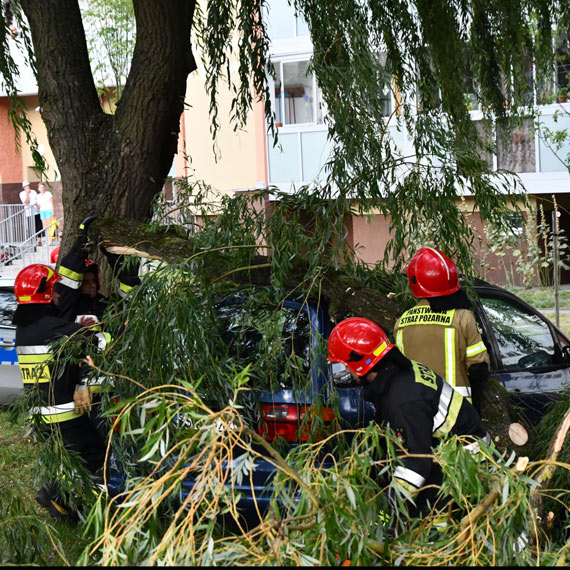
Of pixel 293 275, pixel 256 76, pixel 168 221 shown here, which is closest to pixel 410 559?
pixel 293 275

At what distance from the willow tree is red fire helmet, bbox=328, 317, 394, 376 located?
1.70m

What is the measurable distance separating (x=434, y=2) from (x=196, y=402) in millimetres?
5076

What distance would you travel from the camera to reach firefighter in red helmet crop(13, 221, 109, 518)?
513cm

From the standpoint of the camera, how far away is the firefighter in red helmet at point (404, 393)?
3506 mm

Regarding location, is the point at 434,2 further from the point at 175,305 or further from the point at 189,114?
the point at 189,114

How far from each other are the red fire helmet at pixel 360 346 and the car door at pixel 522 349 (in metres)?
1.98

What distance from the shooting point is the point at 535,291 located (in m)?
15.6

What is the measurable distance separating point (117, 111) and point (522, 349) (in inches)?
146

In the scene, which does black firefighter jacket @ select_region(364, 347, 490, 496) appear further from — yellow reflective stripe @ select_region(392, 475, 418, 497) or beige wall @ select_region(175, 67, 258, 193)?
beige wall @ select_region(175, 67, 258, 193)

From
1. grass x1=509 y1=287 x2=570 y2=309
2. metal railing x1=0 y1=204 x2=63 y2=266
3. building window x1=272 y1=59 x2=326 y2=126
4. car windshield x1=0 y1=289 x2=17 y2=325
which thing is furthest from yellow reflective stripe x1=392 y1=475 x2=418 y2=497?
metal railing x1=0 y1=204 x2=63 y2=266

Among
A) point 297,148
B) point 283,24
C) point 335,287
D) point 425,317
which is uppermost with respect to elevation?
point 283,24

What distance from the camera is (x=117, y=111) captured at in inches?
267

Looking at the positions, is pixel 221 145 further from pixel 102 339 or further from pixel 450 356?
pixel 450 356

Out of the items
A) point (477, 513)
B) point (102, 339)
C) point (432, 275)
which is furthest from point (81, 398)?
point (477, 513)
